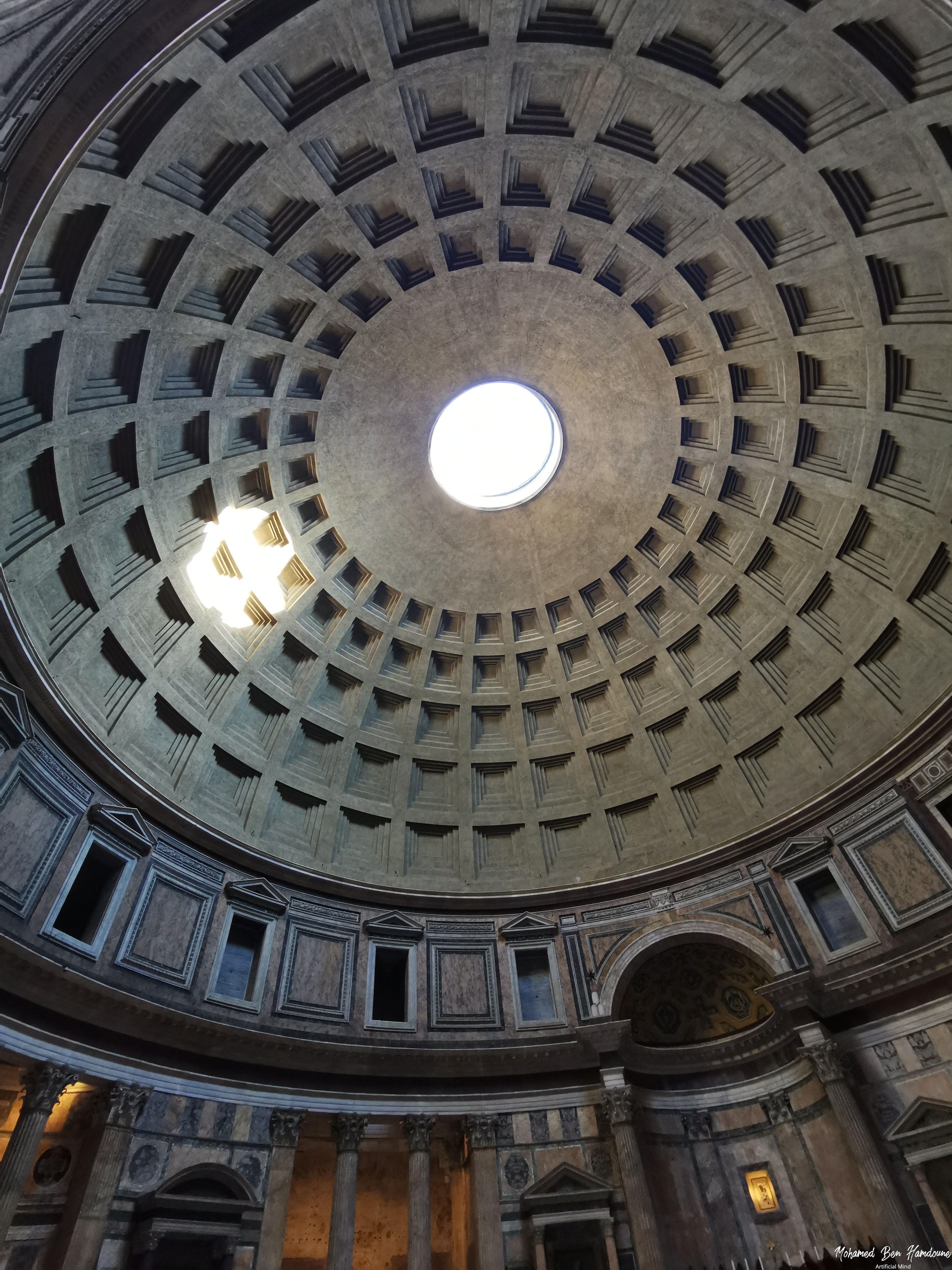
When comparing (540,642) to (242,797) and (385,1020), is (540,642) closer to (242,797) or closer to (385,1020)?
(242,797)

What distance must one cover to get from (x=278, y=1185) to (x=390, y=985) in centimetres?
632

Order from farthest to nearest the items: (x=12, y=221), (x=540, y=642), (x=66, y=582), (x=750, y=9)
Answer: (x=540, y=642), (x=66, y=582), (x=750, y=9), (x=12, y=221)

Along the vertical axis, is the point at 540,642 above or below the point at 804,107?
above

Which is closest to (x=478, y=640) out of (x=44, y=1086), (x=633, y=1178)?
(x=633, y=1178)

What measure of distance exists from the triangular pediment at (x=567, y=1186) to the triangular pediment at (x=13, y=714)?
17.1 m

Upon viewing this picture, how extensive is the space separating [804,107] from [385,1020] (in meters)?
26.5

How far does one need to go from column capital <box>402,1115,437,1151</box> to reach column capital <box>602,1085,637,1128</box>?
4818mm

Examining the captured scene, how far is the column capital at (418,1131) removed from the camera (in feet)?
62.6

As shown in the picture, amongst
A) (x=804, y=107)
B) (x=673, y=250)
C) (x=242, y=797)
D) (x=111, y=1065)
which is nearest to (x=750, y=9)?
(x=804, y=107)

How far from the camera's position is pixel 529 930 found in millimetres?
23641

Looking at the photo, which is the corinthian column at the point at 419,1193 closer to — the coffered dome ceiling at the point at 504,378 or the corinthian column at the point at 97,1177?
the coffered dome ceiling at the point at 504,378

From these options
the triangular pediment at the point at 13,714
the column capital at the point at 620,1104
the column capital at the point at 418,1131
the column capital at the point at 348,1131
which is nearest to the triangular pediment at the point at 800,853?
the column capital at the point at 620,1104

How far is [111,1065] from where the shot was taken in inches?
629

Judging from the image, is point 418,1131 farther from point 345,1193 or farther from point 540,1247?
point 540,1247
